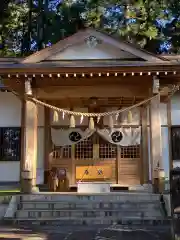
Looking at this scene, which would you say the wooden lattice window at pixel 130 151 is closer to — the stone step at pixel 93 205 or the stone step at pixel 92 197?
the stone step at pixel 92 197

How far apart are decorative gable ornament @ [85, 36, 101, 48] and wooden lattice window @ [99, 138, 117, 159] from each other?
4.13 metres

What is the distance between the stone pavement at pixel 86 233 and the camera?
784cm

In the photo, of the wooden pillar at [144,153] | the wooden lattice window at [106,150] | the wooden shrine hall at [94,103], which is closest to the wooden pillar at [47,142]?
the wooden shrine hall at [94,103]

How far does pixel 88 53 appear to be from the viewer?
44.1 ft

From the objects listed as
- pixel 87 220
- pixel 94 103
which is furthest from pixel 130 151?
pixel 87 220

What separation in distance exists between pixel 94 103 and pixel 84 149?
2.41 m

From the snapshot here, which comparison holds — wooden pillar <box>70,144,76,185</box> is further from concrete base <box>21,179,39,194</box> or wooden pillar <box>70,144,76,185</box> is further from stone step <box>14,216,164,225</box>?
stone step <box>14,216,164,225</box>

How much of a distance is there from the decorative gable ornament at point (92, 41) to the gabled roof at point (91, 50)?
Result: 88mm

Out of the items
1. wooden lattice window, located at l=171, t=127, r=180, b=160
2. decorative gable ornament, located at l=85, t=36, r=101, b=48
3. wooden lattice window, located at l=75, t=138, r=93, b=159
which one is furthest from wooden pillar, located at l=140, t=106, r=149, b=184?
decorative gable ornament, located at l=85, t=36, r=101, b=48

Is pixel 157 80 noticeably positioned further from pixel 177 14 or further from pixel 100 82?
pixel 177 14

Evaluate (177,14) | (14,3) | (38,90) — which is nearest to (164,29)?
(177,14)

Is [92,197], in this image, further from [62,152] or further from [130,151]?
[130,151]

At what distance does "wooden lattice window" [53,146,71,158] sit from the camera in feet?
49.2

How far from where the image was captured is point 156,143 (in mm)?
11766
